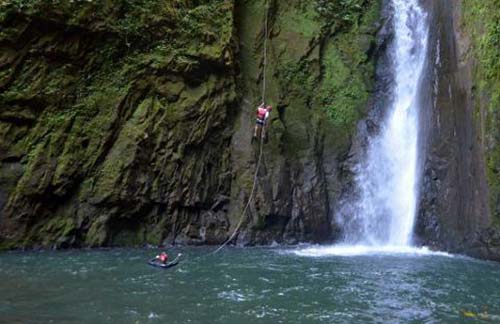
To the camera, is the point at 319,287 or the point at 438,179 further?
the point at 438,179

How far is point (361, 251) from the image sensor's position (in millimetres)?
15562

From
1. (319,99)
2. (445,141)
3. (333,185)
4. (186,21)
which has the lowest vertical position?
(333,185)

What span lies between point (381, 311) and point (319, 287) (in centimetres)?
188

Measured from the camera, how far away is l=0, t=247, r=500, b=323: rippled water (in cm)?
782

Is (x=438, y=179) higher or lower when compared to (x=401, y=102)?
lower

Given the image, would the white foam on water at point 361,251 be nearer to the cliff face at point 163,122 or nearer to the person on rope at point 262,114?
Result: the cliff face at point 163,122

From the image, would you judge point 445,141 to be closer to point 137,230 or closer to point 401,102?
point 401,102

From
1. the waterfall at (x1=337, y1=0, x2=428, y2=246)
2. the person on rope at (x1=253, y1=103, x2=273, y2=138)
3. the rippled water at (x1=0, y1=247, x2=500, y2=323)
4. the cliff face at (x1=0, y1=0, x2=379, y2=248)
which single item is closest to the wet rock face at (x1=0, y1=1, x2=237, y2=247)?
the cliff face at (x1=0, y1=0, x2=379, y2=248)

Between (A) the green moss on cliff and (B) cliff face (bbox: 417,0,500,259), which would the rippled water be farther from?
(A) the green moss on cliff

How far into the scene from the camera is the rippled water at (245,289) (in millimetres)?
7824

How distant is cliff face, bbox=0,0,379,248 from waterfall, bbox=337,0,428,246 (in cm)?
91

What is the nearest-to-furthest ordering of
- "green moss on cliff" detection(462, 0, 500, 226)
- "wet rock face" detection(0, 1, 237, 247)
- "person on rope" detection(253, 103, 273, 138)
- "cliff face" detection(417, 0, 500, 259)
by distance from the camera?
1. "green moss on cliff" detection(462, 0, 500, 226)
2. "cliff face" detection(417, 0, 500, 259)
3. "wet rock face" detection(0, 1, 237, 247)
4. "person on rope" detection(253, 103, 273, 138)

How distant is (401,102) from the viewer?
18.9 m

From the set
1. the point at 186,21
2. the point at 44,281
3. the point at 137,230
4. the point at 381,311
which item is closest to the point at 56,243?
the point at 137,230
